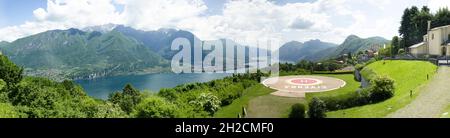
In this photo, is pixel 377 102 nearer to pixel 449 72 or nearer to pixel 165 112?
pixel 449 72

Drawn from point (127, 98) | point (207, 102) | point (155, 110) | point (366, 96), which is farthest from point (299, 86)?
point (155, 110)

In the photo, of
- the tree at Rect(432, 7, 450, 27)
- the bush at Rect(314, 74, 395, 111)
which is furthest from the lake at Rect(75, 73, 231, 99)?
the bush at Rect(314, 74, 395, 111)

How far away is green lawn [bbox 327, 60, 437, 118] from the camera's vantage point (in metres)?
18.0

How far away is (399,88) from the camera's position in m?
24.7

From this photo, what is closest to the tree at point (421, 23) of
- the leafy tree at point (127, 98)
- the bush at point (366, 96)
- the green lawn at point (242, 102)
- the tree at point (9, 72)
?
the green lawn at point (242, 102)

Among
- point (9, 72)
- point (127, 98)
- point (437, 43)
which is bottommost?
point (127, 98)

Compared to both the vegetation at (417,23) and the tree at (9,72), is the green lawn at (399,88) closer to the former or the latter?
the vegetation at (417,23)

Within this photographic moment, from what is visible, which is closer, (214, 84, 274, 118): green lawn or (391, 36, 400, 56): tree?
(214, 84, 274, 118): green lawn

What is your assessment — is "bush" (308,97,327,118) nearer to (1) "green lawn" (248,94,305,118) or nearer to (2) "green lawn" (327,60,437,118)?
(2) "green lawn" (327,60,437,118)

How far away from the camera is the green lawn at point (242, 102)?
28.1 meters

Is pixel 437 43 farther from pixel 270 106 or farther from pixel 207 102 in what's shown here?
pixel 207 102

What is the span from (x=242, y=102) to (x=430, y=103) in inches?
679

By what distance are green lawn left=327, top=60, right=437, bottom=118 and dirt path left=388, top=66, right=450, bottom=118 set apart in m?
0.45
